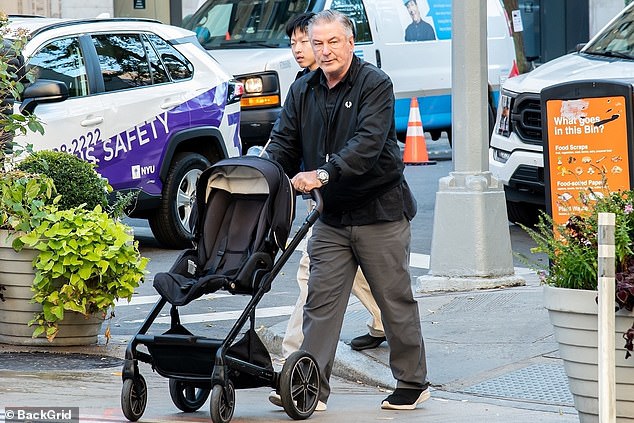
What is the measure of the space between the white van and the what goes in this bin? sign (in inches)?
258

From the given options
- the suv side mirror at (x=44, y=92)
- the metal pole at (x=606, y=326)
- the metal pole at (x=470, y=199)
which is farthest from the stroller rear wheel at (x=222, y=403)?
the suv side mirror at (x=44, y=92)

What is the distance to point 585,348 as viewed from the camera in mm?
5438

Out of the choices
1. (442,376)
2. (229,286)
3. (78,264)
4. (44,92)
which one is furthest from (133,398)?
(44,92)

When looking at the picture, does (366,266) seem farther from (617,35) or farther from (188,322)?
(617,35)

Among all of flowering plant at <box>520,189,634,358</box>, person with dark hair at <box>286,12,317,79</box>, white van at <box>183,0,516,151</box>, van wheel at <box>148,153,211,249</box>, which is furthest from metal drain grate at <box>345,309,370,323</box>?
white van at <box>183,0,516,151</box>

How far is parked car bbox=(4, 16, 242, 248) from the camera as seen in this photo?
10773 millimetres

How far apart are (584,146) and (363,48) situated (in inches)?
336

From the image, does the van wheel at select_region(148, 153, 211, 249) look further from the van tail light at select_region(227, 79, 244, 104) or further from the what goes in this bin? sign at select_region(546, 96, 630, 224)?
the what goes in this bin? sign at select_region(546, 96, 630, 224)

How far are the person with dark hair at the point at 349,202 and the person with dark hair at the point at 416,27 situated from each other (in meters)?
11.2

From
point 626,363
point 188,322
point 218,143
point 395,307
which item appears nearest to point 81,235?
point 188,322

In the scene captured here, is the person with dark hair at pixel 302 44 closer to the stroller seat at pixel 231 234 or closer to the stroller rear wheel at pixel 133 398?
the stroller seat at pixel 231 234

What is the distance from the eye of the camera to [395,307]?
646cm

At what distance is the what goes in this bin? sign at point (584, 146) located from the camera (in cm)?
853

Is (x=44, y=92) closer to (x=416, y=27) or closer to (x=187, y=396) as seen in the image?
(x=187, y=396)
